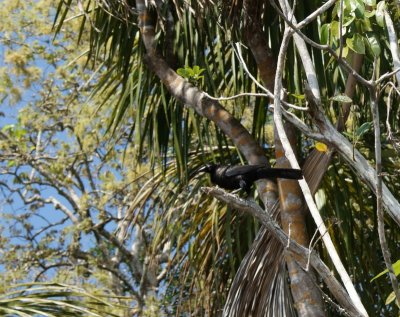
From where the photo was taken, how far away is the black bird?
13.7 ft

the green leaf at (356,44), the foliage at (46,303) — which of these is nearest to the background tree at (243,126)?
the green leaf at (356,44)

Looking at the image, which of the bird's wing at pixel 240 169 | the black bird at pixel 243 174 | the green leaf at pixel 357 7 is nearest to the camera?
the green leaf at pixel 357 7

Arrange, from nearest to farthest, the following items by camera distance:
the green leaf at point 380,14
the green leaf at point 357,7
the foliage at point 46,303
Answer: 1. the green leaf at point 357,7
2. the green leaf at point 380,14
3. the foliage at point 46,303

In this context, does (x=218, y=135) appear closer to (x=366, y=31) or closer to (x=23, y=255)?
(x=366, y=31)

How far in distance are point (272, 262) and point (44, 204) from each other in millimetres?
9381

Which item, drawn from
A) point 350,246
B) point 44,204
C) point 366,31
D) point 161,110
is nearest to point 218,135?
point 161,110

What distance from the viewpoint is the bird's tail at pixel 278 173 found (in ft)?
13.1

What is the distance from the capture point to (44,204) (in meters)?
13.5

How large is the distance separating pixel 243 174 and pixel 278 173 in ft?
1.22

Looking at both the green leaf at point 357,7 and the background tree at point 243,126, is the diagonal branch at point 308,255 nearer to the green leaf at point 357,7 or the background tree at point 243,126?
the background tree at point 243,126

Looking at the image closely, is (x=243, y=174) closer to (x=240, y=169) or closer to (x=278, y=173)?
(x=240, y=169)

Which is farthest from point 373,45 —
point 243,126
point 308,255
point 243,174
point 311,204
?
point 243,126

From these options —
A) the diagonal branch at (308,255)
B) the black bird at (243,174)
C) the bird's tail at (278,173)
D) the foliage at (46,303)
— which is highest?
the black bird at (243,174)

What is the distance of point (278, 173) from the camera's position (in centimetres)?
422
